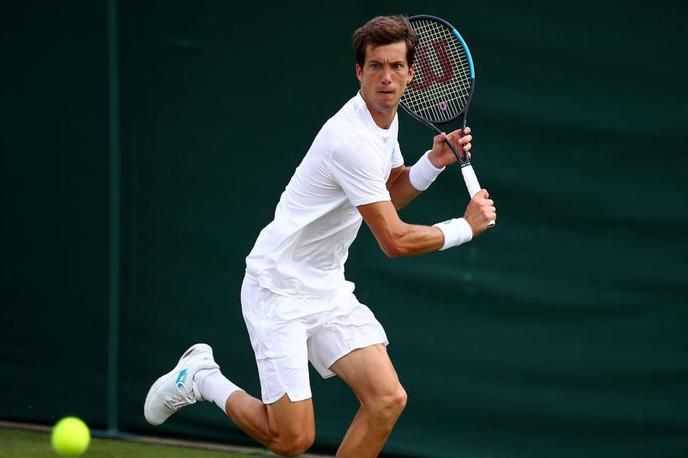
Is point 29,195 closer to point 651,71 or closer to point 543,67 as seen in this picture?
point 543,67

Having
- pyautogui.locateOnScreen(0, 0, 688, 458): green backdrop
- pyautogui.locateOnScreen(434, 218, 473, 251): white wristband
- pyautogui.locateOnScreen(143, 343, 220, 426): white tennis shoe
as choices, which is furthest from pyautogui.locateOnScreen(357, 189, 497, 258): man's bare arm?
pyautogui.locateOnScreen(0, 0, 688, 458): green backdrop

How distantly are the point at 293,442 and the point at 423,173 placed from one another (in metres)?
1.02

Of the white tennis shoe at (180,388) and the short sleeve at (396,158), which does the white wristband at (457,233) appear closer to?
the short sleeve at (396,158)

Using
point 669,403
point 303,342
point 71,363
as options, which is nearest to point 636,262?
point 669,403

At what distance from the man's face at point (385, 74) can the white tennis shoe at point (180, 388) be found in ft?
4.09

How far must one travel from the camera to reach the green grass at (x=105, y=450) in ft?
17.2

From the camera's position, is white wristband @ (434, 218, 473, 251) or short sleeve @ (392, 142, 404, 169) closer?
white wristband @ (434, 218, 473, 251)

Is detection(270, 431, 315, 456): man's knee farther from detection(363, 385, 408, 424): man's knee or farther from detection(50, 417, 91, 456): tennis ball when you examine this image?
detection(50, 417, 91, 456): tennis ball

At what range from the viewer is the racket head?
430cm

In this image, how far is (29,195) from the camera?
5891 mm

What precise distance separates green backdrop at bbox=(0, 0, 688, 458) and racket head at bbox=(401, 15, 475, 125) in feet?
2.18

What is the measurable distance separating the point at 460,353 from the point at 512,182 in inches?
29.3

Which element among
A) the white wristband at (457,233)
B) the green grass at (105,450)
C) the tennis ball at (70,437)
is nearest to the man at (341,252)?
the white wristband at (457,233)

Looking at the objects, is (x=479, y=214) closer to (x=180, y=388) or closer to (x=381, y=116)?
(x=381, y=116)
